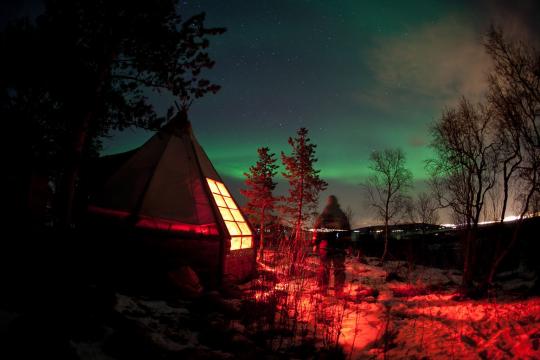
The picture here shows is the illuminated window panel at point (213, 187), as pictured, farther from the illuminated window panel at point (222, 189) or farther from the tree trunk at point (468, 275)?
the tree trunk at point (468, 275)

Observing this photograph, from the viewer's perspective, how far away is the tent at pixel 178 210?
870cm

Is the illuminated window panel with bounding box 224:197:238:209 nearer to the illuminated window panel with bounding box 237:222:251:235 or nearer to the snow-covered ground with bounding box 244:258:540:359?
the illuminated window panel with bounding box 237:222:251:235

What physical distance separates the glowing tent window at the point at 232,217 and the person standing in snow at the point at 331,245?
2.99 m

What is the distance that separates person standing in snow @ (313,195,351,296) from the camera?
8641 millimetres

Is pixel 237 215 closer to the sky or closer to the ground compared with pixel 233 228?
closer to the sky

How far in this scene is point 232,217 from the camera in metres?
10.9

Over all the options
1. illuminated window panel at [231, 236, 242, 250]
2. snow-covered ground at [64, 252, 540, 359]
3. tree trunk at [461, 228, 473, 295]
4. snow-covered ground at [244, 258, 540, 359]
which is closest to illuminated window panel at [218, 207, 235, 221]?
illuminated window panel at [231, 236, 242, 250]

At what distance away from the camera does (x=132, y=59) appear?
666 centimetres

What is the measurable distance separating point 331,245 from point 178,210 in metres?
5.15

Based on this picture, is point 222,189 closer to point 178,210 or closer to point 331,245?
point 178,210

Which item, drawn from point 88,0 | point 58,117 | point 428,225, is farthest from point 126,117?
point 428,225

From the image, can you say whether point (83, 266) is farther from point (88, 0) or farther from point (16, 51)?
point (88, 0)

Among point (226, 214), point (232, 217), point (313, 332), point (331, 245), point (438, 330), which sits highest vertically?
point (226, 214)

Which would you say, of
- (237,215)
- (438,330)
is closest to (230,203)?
(237,215)
